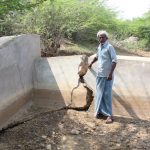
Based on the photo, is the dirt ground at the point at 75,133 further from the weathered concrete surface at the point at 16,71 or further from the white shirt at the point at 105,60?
the white shirt at the point at 105,60

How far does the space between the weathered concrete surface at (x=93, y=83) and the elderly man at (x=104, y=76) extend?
37 cm

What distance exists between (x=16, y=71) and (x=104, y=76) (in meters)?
1.66

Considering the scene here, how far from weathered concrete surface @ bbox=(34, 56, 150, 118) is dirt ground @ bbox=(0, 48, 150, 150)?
10.7 inches

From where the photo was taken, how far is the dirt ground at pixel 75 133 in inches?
238

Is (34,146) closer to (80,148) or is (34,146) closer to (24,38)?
(80,148)

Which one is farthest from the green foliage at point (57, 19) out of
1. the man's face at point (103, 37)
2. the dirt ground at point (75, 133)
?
the dirt ground at point (75, 133)

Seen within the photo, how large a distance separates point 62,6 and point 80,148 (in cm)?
652

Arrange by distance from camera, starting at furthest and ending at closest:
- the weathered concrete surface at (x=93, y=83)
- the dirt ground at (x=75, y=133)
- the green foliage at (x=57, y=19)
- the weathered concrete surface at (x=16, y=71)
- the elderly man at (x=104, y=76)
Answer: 1. the green foliage at (x=57, y=19)
2. the weathered concrete surface at (x=93, y=83)
3. the elderly man at (x=104, y=76)
4. the weathered concrete surface at (x=16, y=71)
5. the dirt ground at (x=75, y=133)

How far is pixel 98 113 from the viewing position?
23.7 feet

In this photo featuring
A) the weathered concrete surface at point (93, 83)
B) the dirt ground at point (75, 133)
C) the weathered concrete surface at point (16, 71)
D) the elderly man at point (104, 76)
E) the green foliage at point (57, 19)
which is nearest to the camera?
the dirt ground at point (75, 133)

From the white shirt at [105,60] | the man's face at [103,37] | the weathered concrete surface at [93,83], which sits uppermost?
the man's face at [103,37]

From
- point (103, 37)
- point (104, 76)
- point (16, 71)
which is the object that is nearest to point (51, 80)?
point (16, 71)

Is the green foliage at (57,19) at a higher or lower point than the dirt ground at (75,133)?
higher

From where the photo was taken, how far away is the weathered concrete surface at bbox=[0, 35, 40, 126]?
6715mm
